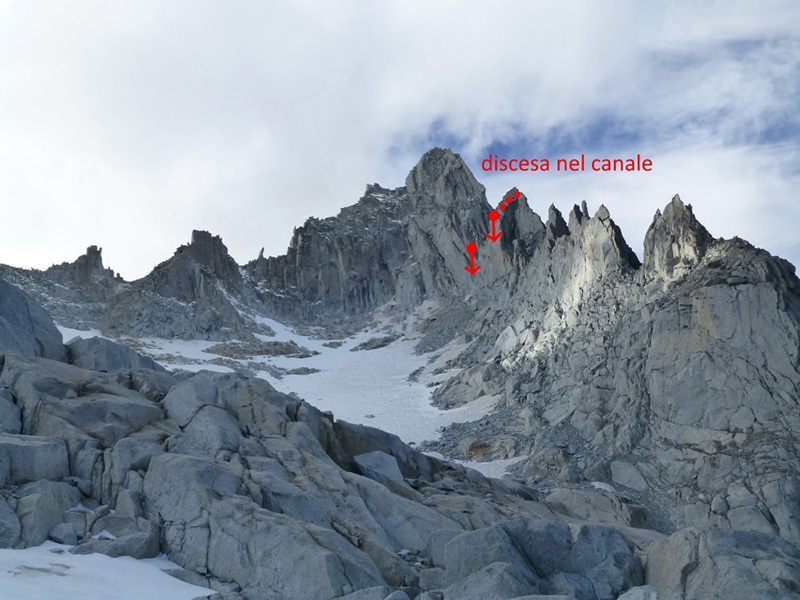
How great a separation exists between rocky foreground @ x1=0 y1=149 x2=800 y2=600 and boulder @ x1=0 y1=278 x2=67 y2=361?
105 mm

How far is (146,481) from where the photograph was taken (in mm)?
16375

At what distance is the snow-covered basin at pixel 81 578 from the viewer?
10.8 m

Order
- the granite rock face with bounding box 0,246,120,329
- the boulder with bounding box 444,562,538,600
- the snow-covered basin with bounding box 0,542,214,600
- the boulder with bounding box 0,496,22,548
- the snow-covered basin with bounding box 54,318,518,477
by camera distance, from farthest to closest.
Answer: the granite rock face with bounding box 0,246,120,329, the snow-covered basin with bounding box 54,318,518,477, the boulder with bounding box 0,496,22,548, the boulder with bounding box 444,562,538,600, the snow-covered basin with bounding box 0,542,214,600

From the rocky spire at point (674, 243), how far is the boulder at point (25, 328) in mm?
41832

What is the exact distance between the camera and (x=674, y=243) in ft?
173

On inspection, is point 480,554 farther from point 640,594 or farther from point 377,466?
point 377,466

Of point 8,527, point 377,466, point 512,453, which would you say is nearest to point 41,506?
point 8,527

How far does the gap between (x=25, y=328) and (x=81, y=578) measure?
17.1 m

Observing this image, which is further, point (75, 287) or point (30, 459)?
point (75, 287)

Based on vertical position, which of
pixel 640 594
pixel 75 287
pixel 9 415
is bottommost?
pixel 640 594

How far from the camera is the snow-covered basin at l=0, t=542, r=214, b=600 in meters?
10.8

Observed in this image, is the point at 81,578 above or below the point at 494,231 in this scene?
below

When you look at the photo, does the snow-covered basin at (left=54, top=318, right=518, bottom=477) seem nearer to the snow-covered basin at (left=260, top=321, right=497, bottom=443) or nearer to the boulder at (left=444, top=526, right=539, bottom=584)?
the snow-covered basin at (left=260, top=321, right=497, bottom=443)

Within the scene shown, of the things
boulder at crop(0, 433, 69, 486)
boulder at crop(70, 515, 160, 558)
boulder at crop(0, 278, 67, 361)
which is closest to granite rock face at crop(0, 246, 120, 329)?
boulder at crop(0, 278, 67, 361)
